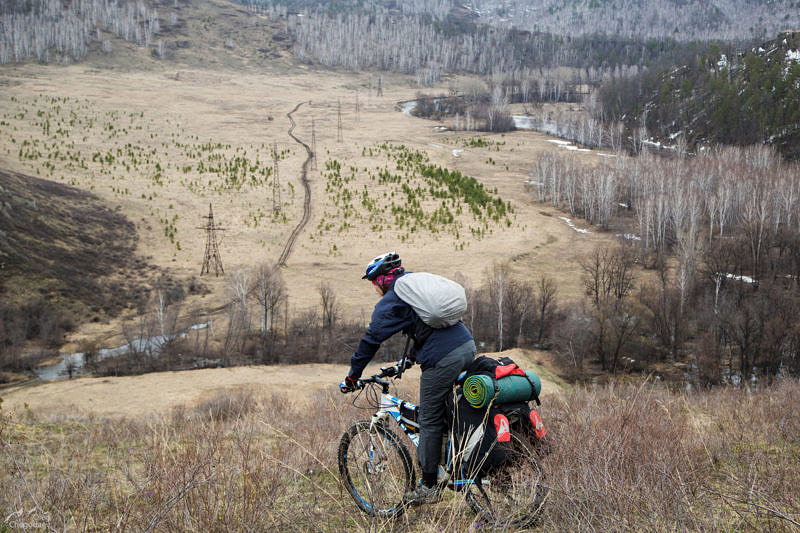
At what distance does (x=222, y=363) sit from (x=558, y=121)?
8407 cm

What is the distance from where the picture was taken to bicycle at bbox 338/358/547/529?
402 cm

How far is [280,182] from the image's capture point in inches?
2168

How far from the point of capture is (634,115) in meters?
99.2

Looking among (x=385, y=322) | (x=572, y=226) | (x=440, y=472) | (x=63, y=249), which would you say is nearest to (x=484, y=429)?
(x=440, y=472)

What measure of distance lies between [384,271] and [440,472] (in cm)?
172

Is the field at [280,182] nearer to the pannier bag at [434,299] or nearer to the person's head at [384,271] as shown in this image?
the person's head at [384,271]

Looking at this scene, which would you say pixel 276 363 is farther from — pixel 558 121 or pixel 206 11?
pixel 206 11

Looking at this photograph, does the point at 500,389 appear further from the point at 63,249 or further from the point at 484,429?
the point at 63,249

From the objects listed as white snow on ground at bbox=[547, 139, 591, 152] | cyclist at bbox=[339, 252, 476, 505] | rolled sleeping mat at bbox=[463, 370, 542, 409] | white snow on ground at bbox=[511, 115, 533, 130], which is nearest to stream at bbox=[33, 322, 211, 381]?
cyclist at bbox=[339, 252, 476, 505]

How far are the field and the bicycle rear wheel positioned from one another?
26444mm

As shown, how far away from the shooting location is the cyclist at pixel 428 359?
4.28 m

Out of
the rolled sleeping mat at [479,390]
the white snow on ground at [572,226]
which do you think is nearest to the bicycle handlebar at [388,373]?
the rolled sleeping mat at [479,390]

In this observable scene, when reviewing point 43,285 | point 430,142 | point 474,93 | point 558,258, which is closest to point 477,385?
point 43,285

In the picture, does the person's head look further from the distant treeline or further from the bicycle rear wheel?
the distant treeline
